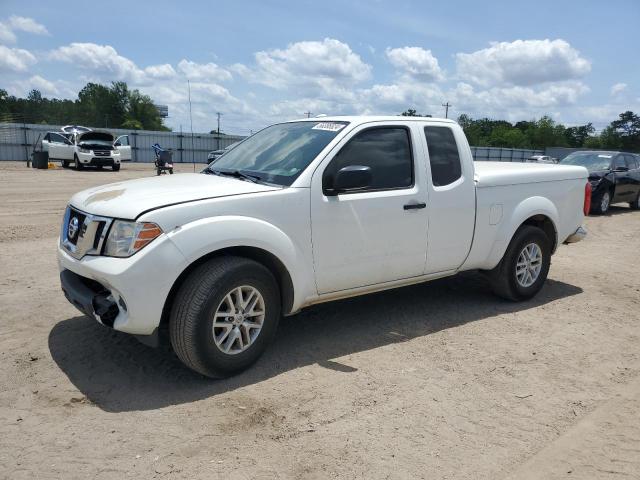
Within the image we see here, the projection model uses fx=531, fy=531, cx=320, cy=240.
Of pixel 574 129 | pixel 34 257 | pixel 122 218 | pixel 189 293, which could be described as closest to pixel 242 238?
pixel 189 293

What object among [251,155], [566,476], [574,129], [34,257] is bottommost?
[566,476]

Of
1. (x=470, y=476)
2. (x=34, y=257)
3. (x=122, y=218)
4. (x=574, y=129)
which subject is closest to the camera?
(x=470, y=476)

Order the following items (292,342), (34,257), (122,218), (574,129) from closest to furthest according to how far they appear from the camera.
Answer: (122,218) < (292,342) < (34,257) < (574,129)

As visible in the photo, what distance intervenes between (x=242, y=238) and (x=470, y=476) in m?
2.03

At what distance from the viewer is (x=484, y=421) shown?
3.37m

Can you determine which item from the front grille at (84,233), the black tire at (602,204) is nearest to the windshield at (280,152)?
the front grille at (84,233)

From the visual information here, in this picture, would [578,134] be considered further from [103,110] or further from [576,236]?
[576,236]

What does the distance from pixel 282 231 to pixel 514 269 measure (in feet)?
9.67

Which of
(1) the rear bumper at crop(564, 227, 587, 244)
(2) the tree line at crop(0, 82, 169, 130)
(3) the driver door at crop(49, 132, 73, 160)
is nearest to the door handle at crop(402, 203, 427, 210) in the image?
(1) the rear bumper at crop(564, 227, 587, 244)

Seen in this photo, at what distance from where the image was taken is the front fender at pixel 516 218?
A: 545 centimetres

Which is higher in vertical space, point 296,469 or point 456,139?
point 456,139

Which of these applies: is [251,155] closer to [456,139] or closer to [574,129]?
[456,139]

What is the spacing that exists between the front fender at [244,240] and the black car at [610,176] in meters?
12.2

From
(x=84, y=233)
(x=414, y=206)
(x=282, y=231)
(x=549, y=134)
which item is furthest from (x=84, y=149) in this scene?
(x=549, y=134)
